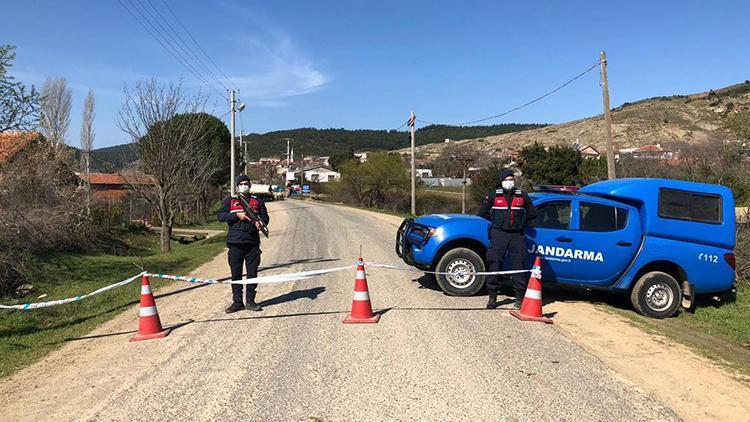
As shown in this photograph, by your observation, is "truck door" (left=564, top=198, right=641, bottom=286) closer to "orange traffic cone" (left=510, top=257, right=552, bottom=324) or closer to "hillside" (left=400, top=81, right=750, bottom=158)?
"orange traffic cone" (left=510, top=257, right=552, bottom=324)

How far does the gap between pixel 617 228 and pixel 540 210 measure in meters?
1.14

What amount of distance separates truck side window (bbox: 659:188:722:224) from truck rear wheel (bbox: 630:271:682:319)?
3.13 ft

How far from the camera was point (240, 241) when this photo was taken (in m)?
6.88

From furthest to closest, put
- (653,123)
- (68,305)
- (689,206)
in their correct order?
(653,123), (68,305), (689,206)

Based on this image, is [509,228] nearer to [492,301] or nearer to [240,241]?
[492,301]

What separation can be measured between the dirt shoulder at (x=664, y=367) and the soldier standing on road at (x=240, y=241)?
4308 mm

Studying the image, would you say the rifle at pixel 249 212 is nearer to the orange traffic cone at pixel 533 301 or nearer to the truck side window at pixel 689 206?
the orange traffic cone at pixel 533 301

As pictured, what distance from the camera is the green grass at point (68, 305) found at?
18.8ft

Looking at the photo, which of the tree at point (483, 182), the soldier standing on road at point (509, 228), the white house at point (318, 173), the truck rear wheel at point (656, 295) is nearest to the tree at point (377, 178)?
the tree at point (483, 182)

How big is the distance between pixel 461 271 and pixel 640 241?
8.85 feet

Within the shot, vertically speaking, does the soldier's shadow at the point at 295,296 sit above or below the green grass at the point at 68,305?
above

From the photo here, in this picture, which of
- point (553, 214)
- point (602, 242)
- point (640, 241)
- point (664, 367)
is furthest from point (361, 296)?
point (640, 241)

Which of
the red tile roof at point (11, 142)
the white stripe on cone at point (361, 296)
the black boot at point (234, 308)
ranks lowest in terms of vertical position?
the black boot at point (234, 308)

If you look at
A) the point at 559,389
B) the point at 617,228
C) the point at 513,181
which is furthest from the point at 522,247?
the point at 559,389
